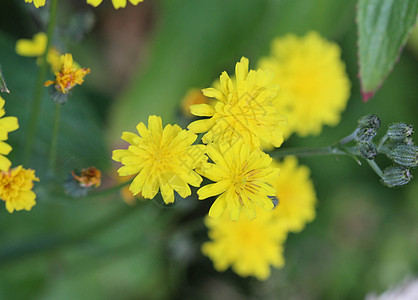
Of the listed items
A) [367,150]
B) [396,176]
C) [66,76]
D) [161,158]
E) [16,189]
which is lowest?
[396,176]

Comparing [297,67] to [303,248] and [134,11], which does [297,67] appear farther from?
[134,11]

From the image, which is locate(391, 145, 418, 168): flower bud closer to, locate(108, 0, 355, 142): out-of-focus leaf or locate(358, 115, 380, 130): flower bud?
locate(358, 115, 380, 130): flower bud

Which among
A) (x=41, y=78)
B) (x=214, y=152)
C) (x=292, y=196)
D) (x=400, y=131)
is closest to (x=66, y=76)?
(x=41, y=78)

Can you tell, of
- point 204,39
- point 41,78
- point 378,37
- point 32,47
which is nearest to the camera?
point 41,78

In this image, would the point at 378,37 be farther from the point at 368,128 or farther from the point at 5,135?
the point at 5,135

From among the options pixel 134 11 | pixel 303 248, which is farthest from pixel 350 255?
pixel 134 11

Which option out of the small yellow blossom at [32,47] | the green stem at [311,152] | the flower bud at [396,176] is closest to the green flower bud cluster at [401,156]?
the flower bud at [396,176]

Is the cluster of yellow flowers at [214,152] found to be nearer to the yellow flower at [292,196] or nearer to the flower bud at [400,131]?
the flower bud at [400,131]
